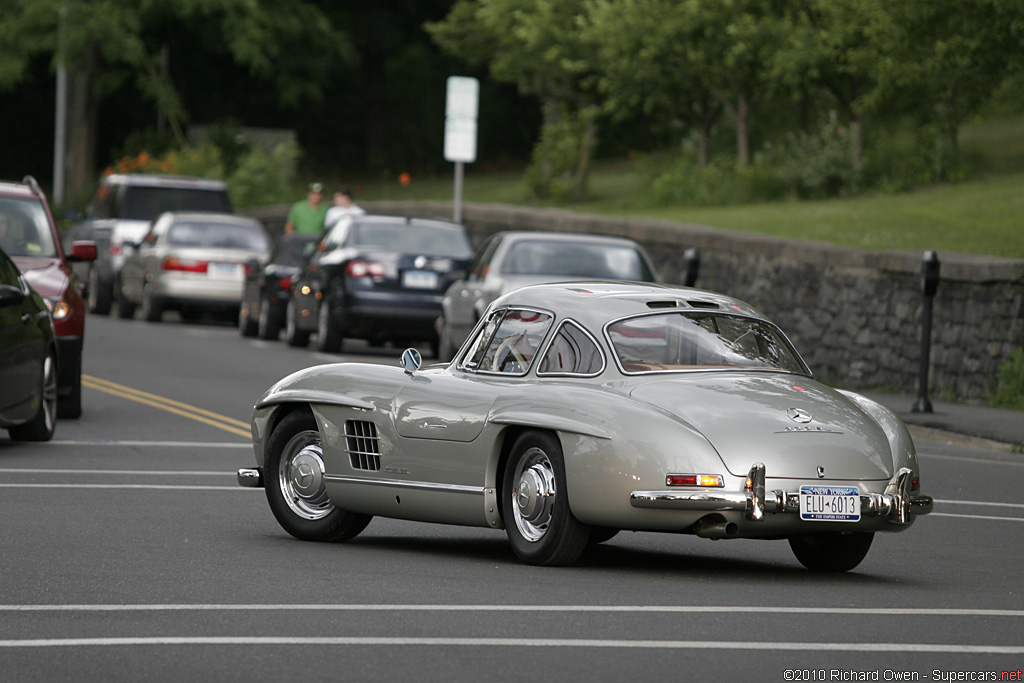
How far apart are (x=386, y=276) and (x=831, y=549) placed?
14866mm

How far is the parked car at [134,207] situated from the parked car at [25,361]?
18.2 metres

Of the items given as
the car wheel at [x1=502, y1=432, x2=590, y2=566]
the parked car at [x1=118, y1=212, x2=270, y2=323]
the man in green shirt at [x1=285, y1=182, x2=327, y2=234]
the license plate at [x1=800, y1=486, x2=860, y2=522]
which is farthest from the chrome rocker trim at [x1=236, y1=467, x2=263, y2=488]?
the man in green shirt at [x1=285, y1=182, x2=327, y2=234]

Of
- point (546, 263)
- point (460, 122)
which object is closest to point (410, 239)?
point (546, 263)

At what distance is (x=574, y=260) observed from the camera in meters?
19.9

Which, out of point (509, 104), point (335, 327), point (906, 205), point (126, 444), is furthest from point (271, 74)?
point (126, 444)

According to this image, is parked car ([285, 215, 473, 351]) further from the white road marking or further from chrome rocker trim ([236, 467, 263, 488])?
the white road marking

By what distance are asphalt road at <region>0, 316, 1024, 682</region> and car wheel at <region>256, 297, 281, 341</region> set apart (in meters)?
13.9

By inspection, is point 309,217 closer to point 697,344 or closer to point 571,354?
point 571,354

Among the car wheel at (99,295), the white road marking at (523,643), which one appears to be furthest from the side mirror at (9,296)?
the car wheel at (99,295)

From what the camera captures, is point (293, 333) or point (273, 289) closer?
point (293, 333)

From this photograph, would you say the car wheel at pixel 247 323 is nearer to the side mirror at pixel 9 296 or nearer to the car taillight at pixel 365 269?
the car taillight at pixel 365 269

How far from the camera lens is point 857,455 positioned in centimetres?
872

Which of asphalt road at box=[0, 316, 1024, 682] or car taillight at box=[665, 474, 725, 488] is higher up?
car taillight at box=[665, 474, 725, 488]

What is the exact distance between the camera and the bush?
1855cm
